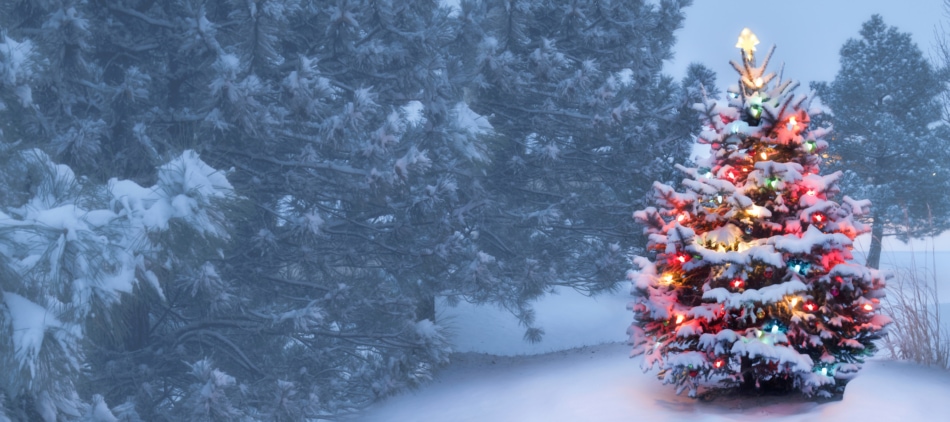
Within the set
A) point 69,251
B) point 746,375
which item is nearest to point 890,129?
point 746,375

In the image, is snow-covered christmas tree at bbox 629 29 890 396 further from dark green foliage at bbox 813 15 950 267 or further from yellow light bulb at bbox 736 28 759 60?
dark green foliage at bbox 813 15 950 267

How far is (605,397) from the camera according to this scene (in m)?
7.15

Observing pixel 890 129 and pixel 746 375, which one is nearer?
pixel 746 375

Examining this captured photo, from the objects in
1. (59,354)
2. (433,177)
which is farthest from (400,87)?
(59,354)

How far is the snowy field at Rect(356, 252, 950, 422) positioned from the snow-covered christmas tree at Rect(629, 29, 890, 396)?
25 centimetres

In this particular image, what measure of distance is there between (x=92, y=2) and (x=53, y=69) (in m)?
1.50

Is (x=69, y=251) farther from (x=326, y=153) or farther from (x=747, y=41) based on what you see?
(x=326, y=153)

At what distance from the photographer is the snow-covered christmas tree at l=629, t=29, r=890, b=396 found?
6125 millimetres

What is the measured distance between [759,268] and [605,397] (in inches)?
72.0

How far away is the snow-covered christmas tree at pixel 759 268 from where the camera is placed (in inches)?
241

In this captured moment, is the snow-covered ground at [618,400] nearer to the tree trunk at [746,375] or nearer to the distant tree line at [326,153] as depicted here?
the tree trunk at [746,375]

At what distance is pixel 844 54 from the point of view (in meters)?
24.5

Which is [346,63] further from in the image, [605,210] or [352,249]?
[605,210]

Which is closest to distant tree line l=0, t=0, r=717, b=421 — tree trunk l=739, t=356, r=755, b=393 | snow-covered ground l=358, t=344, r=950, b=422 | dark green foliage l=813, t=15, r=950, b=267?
snow-covered ground l=358, t=344, r=950, b=422
